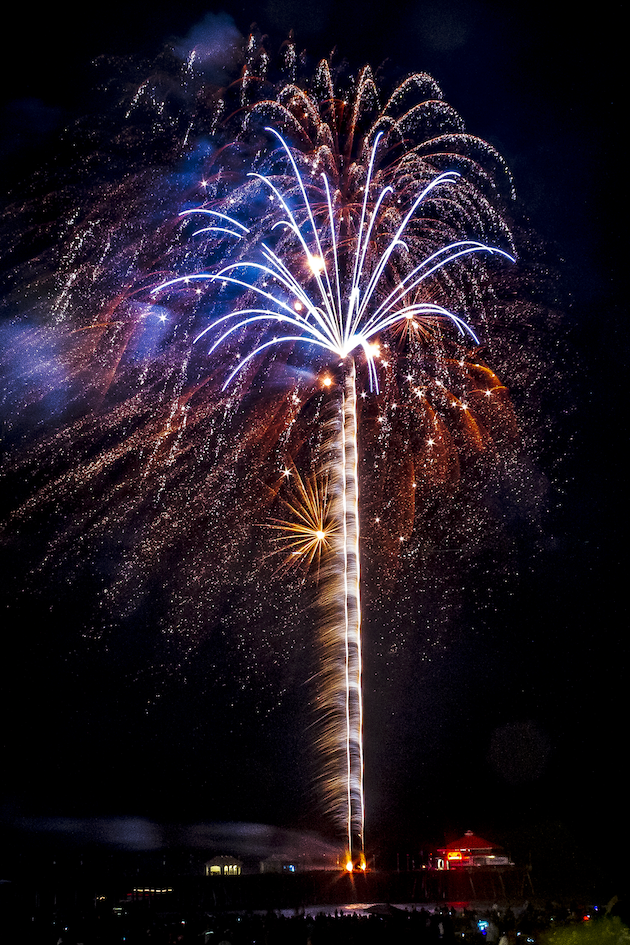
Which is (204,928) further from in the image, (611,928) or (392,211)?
(392,211)

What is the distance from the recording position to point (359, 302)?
17219mm

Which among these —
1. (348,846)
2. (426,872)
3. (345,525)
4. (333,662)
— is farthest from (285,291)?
(426,872)

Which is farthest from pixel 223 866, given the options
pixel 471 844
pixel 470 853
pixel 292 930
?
pixel 292 930

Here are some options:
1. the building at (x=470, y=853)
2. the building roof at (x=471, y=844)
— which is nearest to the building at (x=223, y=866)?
the building at (x=470, y=853)

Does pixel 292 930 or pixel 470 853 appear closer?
pixel 292 930

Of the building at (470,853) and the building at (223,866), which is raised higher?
the building at (223,866)

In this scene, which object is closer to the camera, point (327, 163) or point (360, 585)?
point (327, 163)

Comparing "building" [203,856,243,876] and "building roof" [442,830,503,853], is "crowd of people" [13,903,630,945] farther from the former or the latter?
"building roof" [442,830,503,853]

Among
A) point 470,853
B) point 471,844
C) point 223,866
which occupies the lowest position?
point 470,853

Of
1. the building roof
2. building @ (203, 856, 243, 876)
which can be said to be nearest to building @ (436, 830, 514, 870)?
the building roof

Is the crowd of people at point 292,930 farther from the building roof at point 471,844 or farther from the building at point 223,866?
the building roof at point 471,844

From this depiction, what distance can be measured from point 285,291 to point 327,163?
244 centimetres

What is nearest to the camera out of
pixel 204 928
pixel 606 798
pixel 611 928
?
pixel 611 928

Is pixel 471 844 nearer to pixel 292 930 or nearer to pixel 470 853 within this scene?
pixel 470 853
